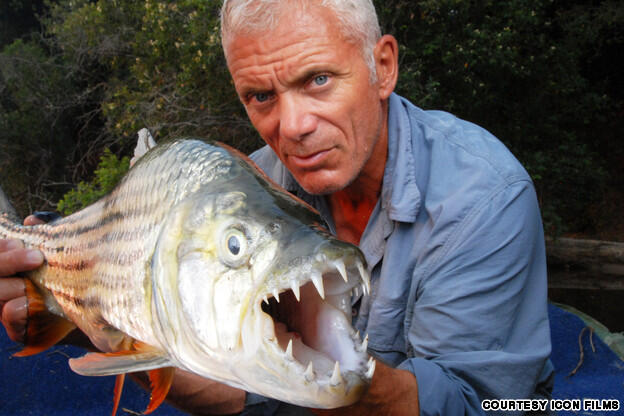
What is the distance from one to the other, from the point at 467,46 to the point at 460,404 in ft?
18.4

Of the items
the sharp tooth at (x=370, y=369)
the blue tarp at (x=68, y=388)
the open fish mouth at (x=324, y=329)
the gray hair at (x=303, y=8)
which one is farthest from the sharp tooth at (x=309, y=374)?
the blue tarp at (x=68, y=388)

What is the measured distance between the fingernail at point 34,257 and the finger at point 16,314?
17 cm

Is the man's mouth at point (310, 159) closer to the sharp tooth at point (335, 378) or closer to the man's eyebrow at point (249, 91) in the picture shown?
the man's eyebrow at point (249, 91)

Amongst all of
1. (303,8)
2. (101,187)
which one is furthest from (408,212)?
(101,187)

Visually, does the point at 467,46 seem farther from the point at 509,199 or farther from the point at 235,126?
the point at 509,199

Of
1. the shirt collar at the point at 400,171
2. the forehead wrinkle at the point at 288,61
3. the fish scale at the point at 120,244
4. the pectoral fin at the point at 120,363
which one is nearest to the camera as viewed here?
the pectoral fin at the point at 120,363

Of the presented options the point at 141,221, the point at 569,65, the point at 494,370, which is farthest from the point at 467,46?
the point at 141,221

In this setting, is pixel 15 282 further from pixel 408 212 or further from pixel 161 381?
pixel 408 212

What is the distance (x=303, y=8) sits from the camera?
6.20 ft

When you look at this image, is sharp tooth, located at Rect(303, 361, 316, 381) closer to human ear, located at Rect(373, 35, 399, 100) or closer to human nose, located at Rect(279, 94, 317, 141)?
human nose, located at Rect(279, 94, 317, 141)

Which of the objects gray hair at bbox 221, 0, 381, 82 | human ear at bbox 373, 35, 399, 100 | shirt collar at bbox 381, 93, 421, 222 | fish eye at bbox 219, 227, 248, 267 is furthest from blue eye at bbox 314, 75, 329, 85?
fish eye at bbox 219, 227, 248, 267

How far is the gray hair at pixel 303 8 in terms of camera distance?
6.20 feet

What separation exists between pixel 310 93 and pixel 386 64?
468 mm

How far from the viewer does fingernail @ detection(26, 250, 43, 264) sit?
1978 millimetres
